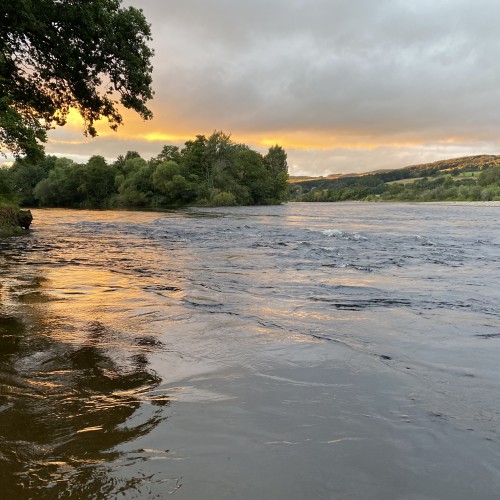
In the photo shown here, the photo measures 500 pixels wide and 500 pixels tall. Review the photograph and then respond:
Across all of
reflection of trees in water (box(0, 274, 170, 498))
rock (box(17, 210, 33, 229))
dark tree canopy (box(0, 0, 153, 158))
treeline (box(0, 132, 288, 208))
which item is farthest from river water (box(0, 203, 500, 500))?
treeline (box(0, 132, 288, 208))

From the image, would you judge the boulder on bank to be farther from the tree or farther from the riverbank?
the tree

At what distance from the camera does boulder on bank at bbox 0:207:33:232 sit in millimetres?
23003

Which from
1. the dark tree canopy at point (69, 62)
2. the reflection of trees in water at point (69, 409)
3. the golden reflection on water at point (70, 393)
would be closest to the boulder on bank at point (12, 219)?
the dark tree canopy at point (69, 62)

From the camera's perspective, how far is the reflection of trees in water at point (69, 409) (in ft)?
8.97

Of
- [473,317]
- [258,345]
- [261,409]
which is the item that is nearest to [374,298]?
[473,317]

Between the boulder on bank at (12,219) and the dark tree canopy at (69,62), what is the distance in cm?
503

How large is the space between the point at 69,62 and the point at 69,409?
18.1 m

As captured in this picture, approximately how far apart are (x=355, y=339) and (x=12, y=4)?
1605 centimetres

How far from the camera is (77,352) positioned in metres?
5.04

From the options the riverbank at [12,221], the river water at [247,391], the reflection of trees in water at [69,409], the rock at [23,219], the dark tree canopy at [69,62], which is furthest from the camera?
the rock at [23,219]

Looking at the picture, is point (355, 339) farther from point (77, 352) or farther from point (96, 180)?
point (96, 180)

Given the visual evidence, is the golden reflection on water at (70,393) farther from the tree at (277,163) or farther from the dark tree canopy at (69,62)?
the tree at (277,163)

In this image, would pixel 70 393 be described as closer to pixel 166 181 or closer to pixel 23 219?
pixel 23 219

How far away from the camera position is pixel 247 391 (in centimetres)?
421
